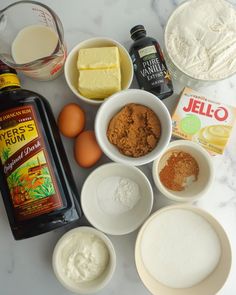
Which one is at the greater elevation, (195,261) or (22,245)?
(22,245)

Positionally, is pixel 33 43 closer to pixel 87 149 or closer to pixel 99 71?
pixel 99 71

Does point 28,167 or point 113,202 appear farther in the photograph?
point 113,202

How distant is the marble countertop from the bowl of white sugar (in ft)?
0.16

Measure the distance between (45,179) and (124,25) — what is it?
0.45m

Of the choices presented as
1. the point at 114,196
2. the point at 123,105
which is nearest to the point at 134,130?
the point at 123,105

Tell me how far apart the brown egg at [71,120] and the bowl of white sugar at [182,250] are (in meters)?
0.27

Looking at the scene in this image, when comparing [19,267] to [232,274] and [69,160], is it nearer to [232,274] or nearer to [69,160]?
[69,160]

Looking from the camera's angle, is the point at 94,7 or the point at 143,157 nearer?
the point at 143,157

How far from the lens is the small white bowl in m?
0.82

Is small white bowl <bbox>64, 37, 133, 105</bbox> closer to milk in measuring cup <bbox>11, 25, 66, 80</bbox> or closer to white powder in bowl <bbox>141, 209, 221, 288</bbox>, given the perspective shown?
milk in measuring cup <bbox>11, 25, 66, 80</bbox>

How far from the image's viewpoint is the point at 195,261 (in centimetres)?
83

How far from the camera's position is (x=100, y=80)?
79 cm

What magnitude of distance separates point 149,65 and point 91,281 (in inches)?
20.1

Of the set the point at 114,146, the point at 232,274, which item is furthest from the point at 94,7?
the point at 232,274
